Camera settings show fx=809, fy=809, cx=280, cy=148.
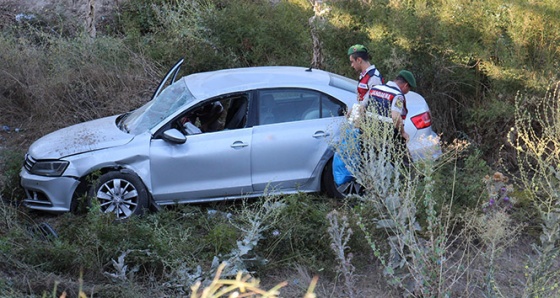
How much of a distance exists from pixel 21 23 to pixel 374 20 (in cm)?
779

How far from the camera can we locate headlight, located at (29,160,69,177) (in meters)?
8.32

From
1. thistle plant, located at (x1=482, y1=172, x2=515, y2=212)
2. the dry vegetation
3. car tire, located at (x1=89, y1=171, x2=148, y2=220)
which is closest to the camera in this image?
the dry vegetation

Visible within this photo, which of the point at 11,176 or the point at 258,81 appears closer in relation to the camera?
the point at 258,81

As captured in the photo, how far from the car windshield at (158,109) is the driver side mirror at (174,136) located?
29cm

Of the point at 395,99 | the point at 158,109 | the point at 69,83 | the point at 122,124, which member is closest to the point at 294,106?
the point at 395,99

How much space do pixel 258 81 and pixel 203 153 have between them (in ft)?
3.37

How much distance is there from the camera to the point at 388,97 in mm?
7938

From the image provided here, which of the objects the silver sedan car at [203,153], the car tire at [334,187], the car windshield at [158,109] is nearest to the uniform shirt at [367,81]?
the silver sedan car at [203,153]

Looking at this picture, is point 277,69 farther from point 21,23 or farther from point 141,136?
point 21,23

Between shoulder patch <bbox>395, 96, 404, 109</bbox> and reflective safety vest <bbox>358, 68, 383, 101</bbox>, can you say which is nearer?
shoulder patch <bbox>395, 96, 404, 109</bbox>

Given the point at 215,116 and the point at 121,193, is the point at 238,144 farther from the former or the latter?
the point at 121,193

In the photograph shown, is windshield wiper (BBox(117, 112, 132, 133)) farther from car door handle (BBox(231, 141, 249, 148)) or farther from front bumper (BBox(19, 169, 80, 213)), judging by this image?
car door handle (BBox(231, 141, 249, 148))

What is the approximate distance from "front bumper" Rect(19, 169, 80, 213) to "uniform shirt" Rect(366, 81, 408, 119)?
10.3 ft

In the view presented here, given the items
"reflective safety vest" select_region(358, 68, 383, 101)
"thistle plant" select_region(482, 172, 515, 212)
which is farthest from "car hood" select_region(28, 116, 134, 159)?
"thistle plant" select_region(482, 172, 515, 212)
